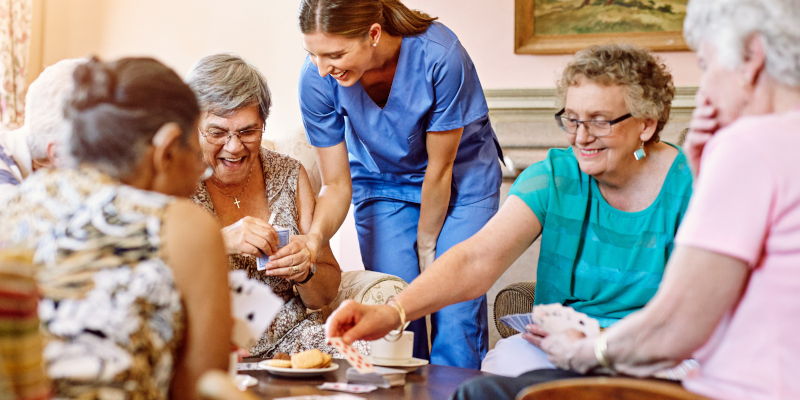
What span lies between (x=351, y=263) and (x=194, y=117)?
277cm

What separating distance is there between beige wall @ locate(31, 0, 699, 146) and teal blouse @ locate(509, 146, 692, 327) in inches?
70.0

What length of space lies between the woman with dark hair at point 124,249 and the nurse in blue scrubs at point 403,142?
1.18 m

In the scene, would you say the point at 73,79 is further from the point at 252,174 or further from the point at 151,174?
the point at 252,174

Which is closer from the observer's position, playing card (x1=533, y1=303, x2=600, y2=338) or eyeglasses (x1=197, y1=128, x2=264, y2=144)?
playing card (x1=533, y1=303, x2=600, y2=338)

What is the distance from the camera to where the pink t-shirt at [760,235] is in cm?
81

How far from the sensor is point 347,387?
1398mm

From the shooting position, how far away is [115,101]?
88cm

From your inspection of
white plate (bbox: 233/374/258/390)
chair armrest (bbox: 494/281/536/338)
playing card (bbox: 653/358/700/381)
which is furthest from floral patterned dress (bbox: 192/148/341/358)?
playing card (bbox: 653/358/700/381)

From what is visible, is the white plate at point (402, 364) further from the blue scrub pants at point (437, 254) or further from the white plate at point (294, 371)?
the blue scrub pants at point (437, 254)

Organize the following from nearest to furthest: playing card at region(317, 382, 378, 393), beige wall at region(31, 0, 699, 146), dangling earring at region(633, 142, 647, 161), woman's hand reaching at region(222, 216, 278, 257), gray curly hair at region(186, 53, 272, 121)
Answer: playing card at region(317, 382, 378, 393)
dangling earring at region(633, 142, 647, 161)
woman's hand reaching at region(222, 216, 278, 257)
gray curly hair at region(186, 53, 272, 121)
beige wall at region(31, 0, 699, 146)

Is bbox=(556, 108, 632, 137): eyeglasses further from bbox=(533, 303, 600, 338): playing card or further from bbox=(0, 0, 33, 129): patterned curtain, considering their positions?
bbox=(0, 0, 33, 129): patterned curtain

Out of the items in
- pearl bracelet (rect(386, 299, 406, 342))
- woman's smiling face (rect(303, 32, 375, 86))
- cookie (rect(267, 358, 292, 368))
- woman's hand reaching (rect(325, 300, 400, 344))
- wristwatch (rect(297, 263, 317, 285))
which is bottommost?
wristwatch (rect(297, 263, 317, 285))

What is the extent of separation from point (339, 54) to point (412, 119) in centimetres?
35

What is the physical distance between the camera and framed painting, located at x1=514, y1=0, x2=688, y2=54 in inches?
129
